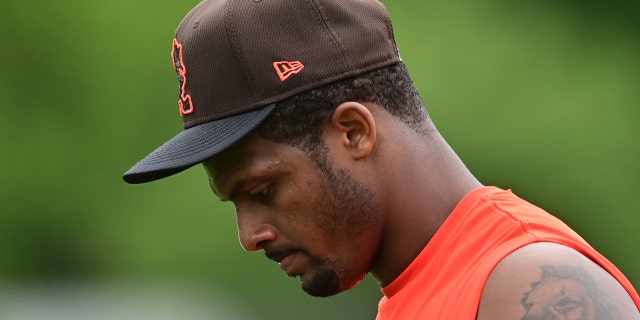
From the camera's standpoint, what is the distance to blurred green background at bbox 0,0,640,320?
7543 millimetres

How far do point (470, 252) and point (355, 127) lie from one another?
0.37 metres

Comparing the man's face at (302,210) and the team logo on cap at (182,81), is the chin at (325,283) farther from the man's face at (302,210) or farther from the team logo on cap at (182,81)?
the team logo on cap at (182,81)

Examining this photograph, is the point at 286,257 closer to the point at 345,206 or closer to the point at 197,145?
the point at 345,206

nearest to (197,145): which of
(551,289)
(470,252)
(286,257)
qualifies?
(286,257)

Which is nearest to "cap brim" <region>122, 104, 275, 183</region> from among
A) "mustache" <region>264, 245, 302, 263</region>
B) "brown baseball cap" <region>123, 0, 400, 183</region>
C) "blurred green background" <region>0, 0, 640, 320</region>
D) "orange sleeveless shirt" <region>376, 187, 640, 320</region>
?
"brown baseball cap" <region>123, 0, 400, 183</region>

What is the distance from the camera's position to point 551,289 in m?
2.24

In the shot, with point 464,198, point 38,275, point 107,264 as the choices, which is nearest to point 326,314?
point 107,264

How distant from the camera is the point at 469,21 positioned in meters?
7.92

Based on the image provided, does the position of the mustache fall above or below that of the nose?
below

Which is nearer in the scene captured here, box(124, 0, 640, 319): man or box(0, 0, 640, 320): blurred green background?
box(124, 0, 640, 319): man

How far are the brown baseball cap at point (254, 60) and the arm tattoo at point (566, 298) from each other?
0.66 m

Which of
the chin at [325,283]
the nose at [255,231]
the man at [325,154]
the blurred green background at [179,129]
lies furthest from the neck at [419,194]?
the blurred green background at [179,129]

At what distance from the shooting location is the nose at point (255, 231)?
2.68 metres

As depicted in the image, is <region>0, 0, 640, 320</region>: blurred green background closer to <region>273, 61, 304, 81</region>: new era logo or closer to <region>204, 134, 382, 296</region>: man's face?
<region>204, 134, 382, 296</region>: man's face
